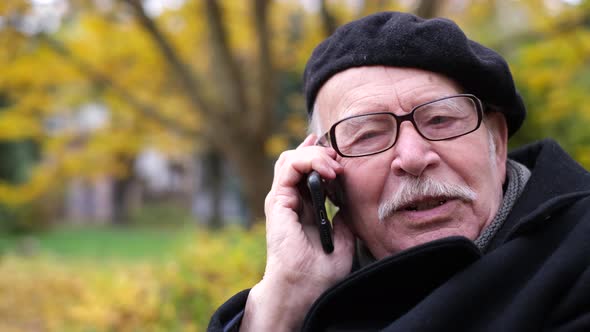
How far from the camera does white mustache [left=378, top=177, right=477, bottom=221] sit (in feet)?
5.53

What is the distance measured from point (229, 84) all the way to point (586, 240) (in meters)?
6.03

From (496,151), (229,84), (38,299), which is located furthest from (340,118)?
(38,299)

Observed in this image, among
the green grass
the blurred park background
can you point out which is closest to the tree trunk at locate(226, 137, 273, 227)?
the blurred park background

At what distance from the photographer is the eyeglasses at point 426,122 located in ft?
5.67

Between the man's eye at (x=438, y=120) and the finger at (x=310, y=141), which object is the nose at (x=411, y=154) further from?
the finger at (x=310, y=141)

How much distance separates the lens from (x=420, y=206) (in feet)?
5.68

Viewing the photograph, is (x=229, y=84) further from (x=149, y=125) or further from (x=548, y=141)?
(x=548, y=141)

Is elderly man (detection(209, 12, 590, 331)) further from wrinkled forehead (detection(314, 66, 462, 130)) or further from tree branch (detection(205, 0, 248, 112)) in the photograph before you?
tree branch (detection(205, 0, 248, 112))

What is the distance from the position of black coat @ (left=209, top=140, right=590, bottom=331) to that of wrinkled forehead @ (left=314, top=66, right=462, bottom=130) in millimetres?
430

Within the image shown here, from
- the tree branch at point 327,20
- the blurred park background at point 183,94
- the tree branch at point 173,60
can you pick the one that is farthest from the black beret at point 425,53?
the tree branch at point 173,60

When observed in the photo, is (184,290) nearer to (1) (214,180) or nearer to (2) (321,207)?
(2) (321,207)

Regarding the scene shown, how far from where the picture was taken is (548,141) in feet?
6.20

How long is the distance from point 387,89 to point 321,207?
44 cm

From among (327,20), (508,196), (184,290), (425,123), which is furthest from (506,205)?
(327,20)
